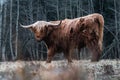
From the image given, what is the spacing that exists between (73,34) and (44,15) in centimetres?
2291

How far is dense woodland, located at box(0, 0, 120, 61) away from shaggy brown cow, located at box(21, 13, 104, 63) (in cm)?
1935

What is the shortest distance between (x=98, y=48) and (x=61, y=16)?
2319 centimetres

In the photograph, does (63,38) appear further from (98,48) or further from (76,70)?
(76,70)

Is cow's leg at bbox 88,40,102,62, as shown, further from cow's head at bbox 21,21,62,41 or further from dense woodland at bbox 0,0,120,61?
dense woodland at bbox 0,0,120,61

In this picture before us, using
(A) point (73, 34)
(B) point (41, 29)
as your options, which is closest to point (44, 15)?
(A) point (73, 34)

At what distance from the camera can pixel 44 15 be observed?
38344mm

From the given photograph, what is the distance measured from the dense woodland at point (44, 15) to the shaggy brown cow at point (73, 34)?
19352mm

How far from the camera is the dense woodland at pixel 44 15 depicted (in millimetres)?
36562

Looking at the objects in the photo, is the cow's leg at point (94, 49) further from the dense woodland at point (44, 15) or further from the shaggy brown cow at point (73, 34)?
the dense woodland at point (44, 15)

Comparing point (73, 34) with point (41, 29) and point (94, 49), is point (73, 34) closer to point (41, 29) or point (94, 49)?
point (94, 49)

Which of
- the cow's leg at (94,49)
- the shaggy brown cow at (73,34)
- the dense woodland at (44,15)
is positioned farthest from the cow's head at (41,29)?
the dense woodland at (44,15)

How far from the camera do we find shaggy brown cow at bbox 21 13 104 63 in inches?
604

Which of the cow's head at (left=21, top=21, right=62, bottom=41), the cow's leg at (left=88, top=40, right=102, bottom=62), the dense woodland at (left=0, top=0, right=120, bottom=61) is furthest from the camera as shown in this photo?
the dense woodland at (left=0, top=0, right=120, bottom=61)

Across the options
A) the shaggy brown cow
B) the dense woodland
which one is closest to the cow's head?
the shaggy brown cow
